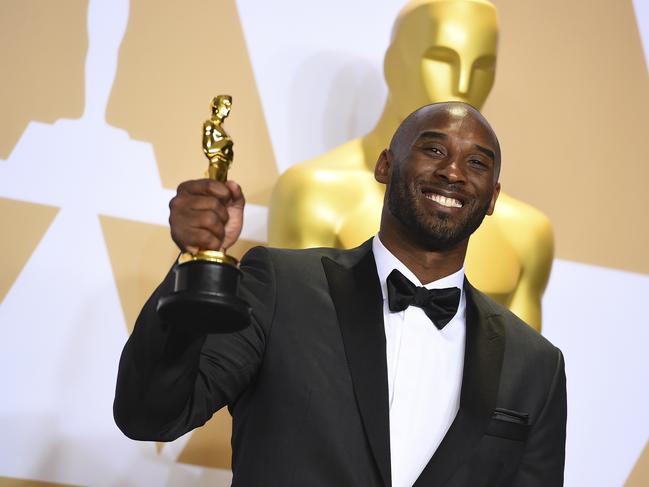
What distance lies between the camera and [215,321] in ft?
4.01

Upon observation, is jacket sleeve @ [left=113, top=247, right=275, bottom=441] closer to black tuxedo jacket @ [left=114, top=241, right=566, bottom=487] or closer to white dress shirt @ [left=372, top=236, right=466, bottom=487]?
black tuxedo jacket @ [left=114, top=241, right=566, bottom=487]

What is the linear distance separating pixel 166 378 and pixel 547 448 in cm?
77

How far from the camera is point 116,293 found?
9.16 feet

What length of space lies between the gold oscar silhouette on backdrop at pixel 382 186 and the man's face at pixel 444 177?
0.76m

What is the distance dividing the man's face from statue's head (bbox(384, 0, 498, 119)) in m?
0.81

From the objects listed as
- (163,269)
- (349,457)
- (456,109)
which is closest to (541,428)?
(349,457)

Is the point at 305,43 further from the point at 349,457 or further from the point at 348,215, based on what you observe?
the point at 349,457

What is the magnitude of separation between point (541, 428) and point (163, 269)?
1.41 metres

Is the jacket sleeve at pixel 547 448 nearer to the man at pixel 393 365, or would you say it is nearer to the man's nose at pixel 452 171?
the man at pixel 393 365

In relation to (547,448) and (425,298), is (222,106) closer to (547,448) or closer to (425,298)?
(425,298)

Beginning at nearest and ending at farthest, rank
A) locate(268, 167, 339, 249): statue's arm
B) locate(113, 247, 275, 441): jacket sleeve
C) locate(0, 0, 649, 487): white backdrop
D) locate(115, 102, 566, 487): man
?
locate(113, 247, 275, 441): jacket sleeve, locate(115, 102, 566, 487): man, locate(268, 167, 339, 249): statue's arm, locate(0, 0, 649, 487): white backdrop

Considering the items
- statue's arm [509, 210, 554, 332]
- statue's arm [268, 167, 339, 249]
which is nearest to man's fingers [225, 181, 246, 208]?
statue's arm [268, 167, 339, 249]

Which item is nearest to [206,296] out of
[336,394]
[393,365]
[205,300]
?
[205,300]

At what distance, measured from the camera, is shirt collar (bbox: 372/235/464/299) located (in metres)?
1.78
